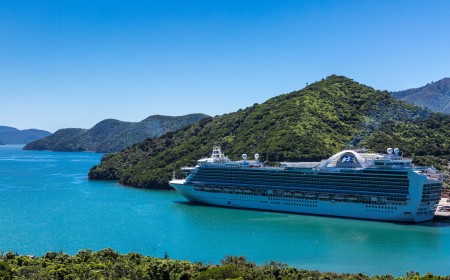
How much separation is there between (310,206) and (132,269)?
102ft

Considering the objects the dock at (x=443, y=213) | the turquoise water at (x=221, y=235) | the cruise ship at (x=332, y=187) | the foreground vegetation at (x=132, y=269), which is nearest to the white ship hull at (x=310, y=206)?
the cruise ship at (x=332, y=187)

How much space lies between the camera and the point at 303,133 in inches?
3620

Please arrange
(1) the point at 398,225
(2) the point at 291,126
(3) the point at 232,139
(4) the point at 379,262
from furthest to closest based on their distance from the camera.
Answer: (3) the point at 232,139, (2) the point at 291,126, (1) the point at 398,225, (4) the point at 379,262

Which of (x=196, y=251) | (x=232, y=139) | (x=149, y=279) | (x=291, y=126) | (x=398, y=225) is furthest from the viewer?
(x=232, y=139)

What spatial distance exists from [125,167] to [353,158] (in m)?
64.2

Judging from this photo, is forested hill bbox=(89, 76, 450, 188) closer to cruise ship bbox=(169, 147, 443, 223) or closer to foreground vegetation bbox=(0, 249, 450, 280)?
cruise ship bbox=(169, 147, 443, 223)

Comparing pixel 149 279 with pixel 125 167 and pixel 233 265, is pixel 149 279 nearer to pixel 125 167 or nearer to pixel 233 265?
pixel 233 265

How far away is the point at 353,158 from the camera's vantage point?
5841cm

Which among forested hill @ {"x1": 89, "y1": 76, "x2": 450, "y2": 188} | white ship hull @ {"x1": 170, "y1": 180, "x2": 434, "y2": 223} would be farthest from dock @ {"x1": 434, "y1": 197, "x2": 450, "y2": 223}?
forested hill @ {"x1": 89, "y1": 76, "x2": 450, "y2": 188}

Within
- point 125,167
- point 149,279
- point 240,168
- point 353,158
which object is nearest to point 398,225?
point 353,158

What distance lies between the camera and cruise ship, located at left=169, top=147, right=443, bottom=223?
5306 centimetres

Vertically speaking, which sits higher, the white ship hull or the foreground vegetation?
the white ship hull

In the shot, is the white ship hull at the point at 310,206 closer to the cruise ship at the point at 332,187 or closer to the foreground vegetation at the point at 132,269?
the cruise ship at the point at 332,187

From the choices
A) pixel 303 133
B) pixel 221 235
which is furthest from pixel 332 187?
pixel 303 133
